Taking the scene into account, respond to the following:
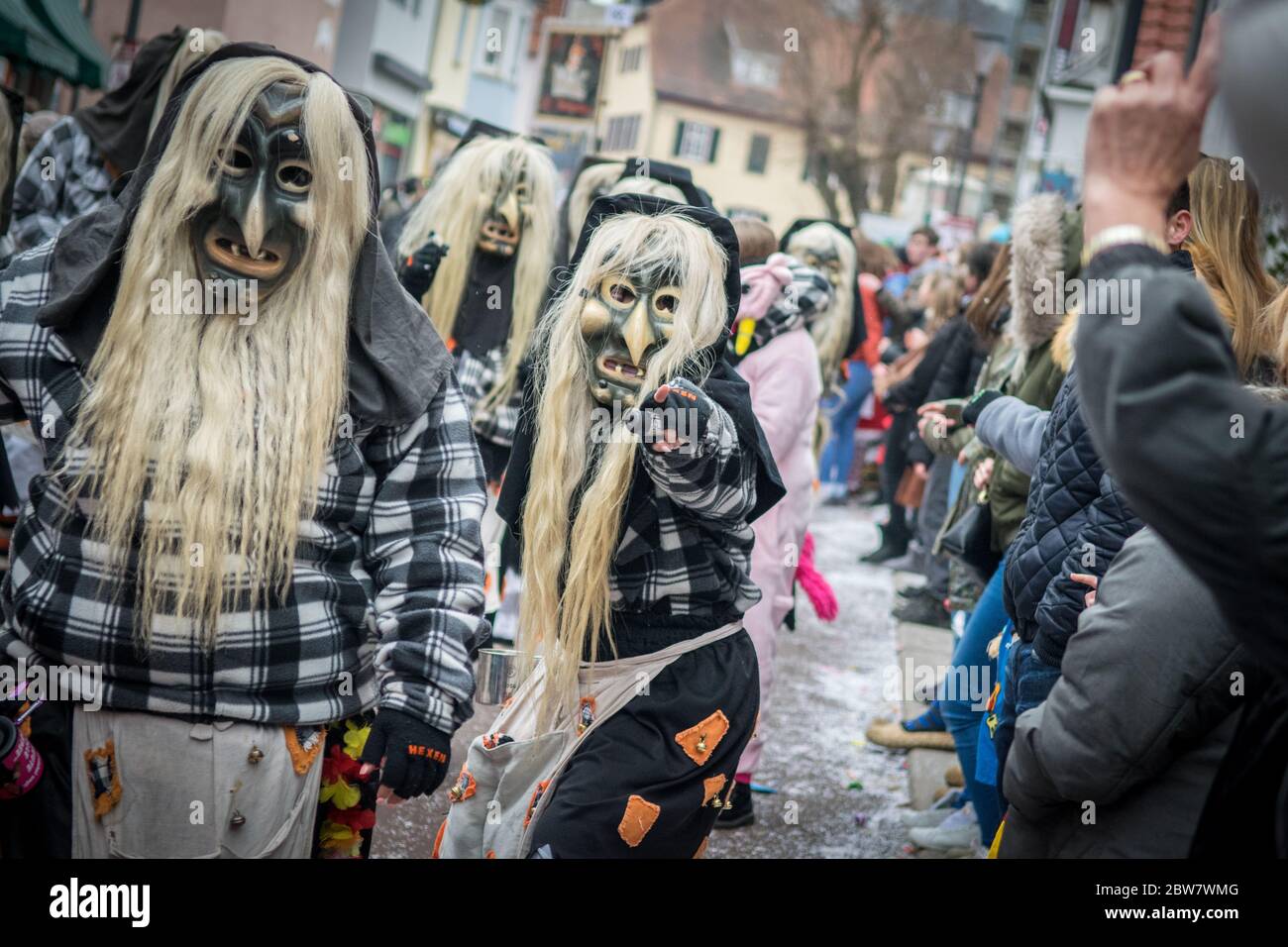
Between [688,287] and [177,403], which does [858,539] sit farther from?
[177,403]

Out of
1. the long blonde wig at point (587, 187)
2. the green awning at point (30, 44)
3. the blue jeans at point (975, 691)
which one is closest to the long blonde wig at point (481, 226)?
the long blonde wig at point (587, 187)

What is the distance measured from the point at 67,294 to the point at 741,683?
179 centimetres

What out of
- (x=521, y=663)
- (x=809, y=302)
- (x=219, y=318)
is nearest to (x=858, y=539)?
(x=809, y=302)

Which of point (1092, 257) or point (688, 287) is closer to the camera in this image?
point (1092, 257)

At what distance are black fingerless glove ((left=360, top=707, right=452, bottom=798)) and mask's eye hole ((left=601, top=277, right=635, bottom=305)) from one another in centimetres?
131

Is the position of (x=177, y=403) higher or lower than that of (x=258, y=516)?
higher

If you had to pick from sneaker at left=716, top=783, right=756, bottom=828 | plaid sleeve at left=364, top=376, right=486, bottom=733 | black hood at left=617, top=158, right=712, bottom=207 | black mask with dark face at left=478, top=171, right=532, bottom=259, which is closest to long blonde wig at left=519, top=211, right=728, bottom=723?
plaid sleeve at left=364, top=376, right=486, bottom=733

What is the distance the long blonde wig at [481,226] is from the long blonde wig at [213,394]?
3.13 metres

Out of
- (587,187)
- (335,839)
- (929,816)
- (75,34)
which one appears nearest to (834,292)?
(587,187)

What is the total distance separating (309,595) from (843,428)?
10.6 m

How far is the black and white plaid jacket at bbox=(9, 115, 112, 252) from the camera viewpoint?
558 cm

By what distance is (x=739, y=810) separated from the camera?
4941mm

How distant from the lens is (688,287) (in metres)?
3.28

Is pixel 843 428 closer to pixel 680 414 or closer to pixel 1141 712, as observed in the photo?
pixel 680 414
